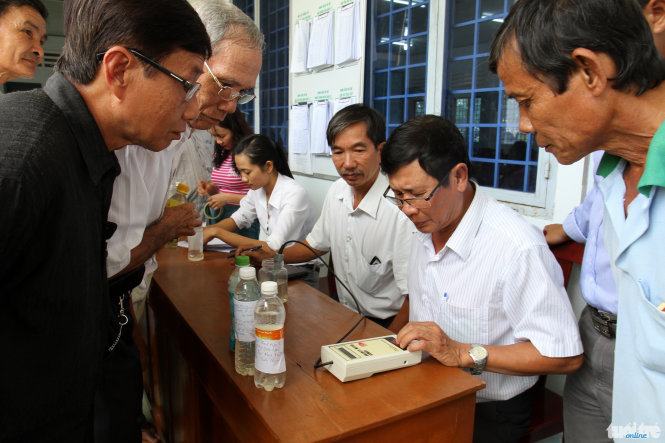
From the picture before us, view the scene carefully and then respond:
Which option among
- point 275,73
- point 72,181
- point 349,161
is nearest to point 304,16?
point 275,73

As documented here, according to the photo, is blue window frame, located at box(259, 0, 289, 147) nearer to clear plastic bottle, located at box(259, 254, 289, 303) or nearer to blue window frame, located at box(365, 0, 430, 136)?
blue window frame, located at box(365, 0, 430, 136)

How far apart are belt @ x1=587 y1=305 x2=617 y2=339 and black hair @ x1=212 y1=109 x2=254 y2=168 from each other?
2552 millimetres

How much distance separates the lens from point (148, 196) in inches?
53.1

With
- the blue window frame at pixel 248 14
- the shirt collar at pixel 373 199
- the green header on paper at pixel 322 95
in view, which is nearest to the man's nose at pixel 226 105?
the shirt collar at pixel 373 199

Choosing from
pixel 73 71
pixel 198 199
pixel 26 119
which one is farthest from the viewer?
pixel 198 199

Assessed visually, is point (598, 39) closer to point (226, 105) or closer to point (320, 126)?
point (226, 105)

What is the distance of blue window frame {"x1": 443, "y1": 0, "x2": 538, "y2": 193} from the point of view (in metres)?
2.36

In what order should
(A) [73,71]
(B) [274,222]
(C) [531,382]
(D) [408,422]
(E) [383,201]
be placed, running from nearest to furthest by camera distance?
(A) [73,71]
(D) [408,422]
(C) [531,382]
(E) [383,201]
(B) [274,222]

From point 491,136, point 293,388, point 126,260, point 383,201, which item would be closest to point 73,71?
point 126,260

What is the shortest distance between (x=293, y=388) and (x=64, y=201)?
627mm

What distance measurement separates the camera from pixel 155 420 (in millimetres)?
2211

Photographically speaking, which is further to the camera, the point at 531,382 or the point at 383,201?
the point at 383,201

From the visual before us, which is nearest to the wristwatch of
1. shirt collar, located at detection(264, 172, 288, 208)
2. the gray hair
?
the gray hair

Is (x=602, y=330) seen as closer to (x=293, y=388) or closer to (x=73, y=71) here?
(x=293, y=388)
